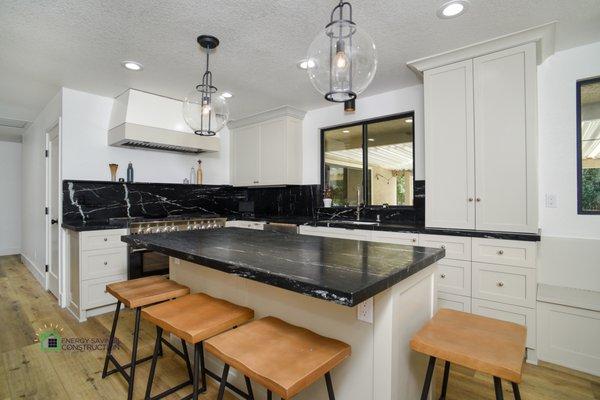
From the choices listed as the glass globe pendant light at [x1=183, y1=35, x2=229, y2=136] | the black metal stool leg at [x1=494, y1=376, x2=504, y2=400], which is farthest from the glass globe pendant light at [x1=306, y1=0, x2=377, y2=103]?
the black metal stool leg at [x1=494, y1=376, x2=504, y2=400]

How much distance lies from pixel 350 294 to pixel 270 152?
3.73 m

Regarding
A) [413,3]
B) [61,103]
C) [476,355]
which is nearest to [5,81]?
[61,103]

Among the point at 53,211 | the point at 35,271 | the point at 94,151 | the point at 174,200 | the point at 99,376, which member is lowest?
the point at 99,376

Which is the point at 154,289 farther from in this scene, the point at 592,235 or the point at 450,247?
the point at 592,235

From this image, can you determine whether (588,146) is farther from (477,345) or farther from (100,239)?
(100,239)

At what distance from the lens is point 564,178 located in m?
2.56

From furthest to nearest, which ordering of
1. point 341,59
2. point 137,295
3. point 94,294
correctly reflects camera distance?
1. point 94,294
2. point 137,295
3. point 341,59

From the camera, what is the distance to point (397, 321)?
130cm

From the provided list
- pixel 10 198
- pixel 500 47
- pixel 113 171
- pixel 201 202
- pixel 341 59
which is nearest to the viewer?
pixel 341 59

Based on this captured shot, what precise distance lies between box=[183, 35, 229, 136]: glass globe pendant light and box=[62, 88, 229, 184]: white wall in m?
2.07

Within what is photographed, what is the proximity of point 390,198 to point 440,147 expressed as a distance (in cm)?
114

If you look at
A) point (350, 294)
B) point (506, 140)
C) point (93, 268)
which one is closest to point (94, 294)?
point (93, 268)

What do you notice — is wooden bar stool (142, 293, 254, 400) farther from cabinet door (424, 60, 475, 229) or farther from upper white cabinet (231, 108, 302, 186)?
upper white cabinet (231, 108, 302, 186)

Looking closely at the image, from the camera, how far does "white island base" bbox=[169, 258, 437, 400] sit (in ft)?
4.18
